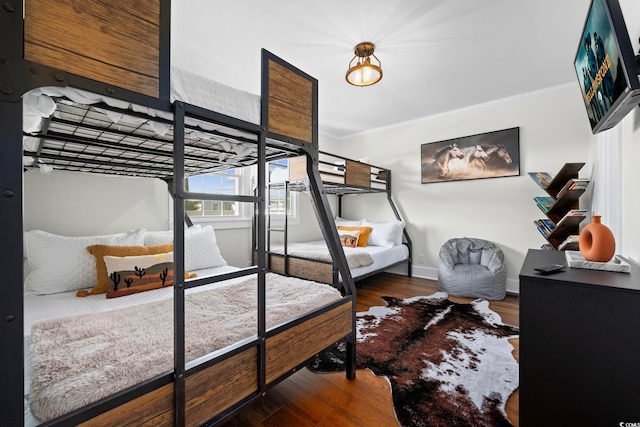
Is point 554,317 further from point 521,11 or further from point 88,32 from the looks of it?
point 521,11

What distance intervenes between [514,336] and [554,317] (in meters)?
1.58

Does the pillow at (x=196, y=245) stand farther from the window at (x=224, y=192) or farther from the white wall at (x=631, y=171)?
the white wall at (x=631, y=171)

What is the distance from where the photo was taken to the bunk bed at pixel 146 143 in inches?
25.7

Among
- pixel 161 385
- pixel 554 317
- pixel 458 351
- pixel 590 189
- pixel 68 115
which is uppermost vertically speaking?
→ pixel 68 115

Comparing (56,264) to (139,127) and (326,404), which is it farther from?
(326,404)

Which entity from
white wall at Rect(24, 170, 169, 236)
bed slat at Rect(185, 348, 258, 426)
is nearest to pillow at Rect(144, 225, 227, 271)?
white wall at Rect(24, 170, 169, 236)

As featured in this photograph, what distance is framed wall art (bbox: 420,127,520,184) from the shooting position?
3518 millimetres

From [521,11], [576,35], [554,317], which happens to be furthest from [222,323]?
[576,35]

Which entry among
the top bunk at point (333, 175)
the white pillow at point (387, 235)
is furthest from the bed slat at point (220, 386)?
the white pillow at point (387, 235)

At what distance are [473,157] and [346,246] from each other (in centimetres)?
224

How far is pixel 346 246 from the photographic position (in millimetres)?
4023

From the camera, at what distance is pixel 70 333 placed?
1176mm

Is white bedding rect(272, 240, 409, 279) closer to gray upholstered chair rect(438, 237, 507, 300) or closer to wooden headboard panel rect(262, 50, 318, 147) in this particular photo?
gray upholstered chair rect(438, 237, 507, 300)

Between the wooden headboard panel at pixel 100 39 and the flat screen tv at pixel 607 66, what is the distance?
1.72 metres
